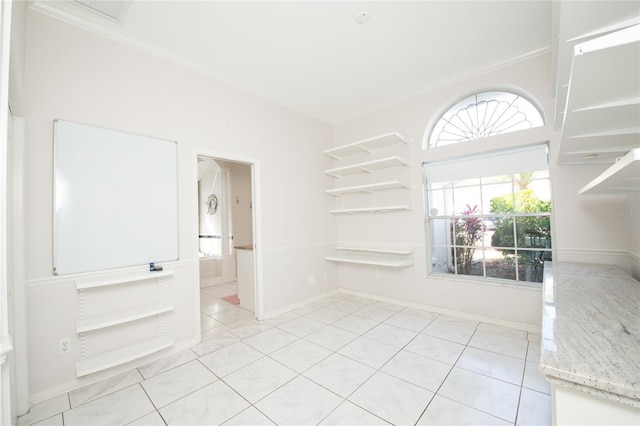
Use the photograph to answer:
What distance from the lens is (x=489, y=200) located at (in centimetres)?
309

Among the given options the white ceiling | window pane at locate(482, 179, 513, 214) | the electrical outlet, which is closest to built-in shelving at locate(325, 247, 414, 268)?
window pane at locate(482, 179, 513, 214)

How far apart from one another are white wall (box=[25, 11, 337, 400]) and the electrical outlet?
3cm

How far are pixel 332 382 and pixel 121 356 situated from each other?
67.8 inches

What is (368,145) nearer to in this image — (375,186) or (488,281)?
(375,186)

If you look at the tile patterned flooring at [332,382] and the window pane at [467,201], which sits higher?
the window pane at [467,201]

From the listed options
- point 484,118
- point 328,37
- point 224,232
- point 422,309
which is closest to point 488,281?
point 422,309

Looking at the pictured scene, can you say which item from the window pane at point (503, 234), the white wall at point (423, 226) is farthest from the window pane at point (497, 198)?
the white wall at point (423, 226)

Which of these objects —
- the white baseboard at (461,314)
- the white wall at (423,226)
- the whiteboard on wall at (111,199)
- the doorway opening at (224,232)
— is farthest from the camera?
the doorway opening at (224,232)

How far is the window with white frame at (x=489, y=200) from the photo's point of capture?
9.27 ft

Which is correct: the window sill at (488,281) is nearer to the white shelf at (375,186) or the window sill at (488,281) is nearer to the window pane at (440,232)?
the window pane at (440,232)

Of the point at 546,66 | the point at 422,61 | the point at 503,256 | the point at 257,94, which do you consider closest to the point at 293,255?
the point at 257,94

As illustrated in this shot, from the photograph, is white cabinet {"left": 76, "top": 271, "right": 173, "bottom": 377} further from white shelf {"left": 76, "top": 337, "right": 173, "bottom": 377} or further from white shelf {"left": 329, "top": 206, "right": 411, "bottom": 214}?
white shelf {"left": 329, "top": 206, "right": 411, "bottom": 214}

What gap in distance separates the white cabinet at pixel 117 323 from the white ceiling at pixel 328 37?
2.13 m

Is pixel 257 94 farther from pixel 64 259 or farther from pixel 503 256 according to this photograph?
pixel 503 256
